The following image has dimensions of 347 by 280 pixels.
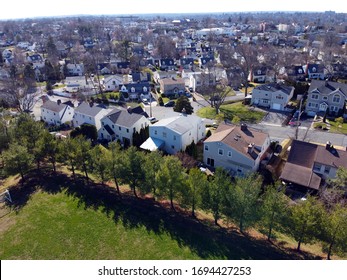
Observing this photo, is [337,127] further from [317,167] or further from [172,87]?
[172,87]

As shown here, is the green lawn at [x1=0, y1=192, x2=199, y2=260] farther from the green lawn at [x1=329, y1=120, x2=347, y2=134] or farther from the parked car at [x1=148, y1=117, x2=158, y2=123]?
the green lawn at [x1=329, y1=120, x2=347, y2=134]

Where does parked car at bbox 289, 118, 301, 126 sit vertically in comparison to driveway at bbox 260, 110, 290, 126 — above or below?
above

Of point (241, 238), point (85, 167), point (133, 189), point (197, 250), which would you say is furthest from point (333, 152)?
point (85, 167)

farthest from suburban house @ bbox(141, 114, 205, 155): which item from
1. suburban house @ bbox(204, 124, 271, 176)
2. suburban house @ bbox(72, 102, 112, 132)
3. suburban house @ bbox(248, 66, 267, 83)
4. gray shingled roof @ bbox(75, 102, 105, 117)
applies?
suburban house @ bbox(248, 66, 267, 83)

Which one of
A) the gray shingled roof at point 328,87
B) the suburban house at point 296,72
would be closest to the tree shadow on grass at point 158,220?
the gray shingled roof at point 328,87

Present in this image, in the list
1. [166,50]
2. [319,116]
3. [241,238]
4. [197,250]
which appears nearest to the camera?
[197,250]

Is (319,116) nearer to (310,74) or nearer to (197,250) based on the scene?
(310,74)
